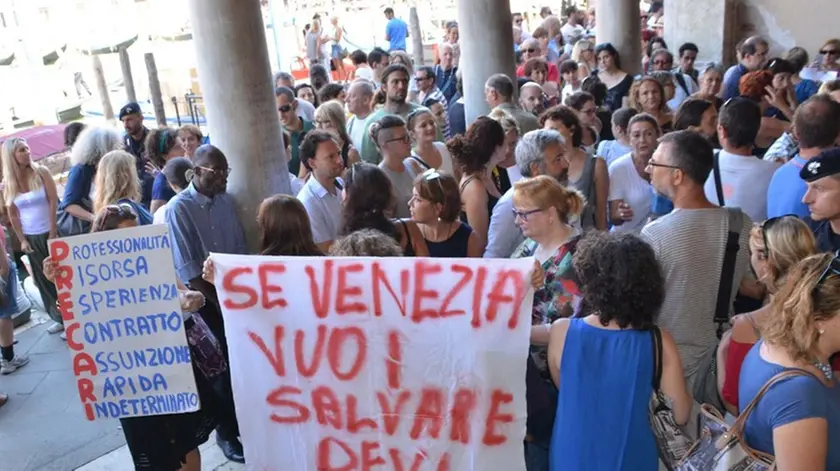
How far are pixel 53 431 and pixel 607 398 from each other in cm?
378

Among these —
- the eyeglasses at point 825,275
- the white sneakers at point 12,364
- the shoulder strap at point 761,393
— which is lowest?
the white sneakers at point 12,364

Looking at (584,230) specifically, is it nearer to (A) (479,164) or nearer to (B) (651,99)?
(A) (479,164)

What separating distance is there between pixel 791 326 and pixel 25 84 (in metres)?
21.2

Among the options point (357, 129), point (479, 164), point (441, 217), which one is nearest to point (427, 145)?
point (479, 164)

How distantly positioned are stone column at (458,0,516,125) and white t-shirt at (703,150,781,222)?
13.3 feet

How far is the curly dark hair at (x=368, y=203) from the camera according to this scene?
3.81 metres

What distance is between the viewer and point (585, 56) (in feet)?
31.2

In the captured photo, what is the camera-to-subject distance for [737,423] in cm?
232

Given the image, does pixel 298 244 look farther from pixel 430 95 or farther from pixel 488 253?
pixel 430 95

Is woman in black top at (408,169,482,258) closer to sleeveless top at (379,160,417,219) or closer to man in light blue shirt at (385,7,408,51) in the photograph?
sleeveless top at (379,160,417,219)

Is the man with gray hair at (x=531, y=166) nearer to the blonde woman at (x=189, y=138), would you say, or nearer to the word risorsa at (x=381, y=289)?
the word risorsa at (x=381, y=289)

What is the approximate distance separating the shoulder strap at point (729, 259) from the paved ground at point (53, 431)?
2.78 m

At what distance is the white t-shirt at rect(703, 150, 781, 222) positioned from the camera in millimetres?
4148

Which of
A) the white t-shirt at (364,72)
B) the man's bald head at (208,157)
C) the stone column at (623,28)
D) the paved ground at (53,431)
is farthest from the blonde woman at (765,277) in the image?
the white t-shirt at (364,72)
